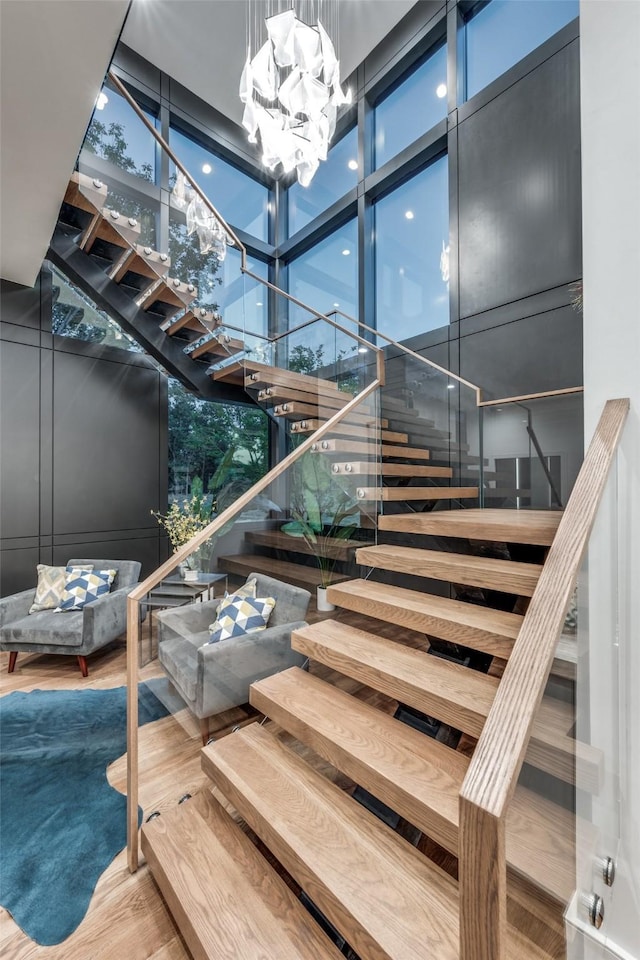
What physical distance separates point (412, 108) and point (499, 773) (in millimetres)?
7184

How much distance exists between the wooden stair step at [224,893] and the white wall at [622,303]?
3.27ft

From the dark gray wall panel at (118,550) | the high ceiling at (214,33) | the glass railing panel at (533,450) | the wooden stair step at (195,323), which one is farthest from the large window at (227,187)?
the glass railing panel at (533,450)

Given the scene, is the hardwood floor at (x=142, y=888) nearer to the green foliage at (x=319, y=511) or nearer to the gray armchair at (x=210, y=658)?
the gray armchair at (x=210, y=658)

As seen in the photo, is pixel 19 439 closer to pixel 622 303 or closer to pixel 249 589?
pixel 249 589

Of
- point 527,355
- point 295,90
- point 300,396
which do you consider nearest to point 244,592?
point 300,396

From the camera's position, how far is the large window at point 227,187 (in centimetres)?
621

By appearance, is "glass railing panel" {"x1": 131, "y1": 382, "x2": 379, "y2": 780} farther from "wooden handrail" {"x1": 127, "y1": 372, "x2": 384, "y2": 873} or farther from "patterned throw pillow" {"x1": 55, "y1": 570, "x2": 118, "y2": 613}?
"patterned throw pillow" {"x1": 55, "y1": 570, "x2": 118, "y2": 613}

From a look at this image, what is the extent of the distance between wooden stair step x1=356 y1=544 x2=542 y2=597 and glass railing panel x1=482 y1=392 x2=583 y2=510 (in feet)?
4.78

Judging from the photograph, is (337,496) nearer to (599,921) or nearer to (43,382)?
(599,921)

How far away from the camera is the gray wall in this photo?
4.05 metres

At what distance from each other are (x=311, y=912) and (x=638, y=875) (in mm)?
1090

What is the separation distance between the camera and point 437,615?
1.89 meters

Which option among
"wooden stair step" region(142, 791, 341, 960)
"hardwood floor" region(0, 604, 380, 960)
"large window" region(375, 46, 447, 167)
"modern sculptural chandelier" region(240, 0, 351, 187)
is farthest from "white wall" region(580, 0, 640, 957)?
"large window" region(375, 46, 447, 167)

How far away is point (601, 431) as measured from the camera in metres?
1.31
